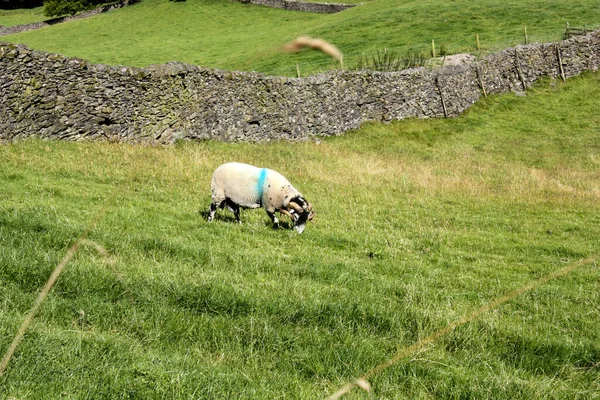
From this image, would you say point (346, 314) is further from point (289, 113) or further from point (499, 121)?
point (499, 121)

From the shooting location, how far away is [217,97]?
18.7 m

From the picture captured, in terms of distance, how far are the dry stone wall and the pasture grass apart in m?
1.96

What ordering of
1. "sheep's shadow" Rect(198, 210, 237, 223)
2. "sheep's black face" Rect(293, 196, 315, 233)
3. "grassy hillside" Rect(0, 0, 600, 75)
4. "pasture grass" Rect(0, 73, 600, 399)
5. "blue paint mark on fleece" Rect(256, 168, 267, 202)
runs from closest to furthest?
"pasture grass" Rect(0, 73, 600, 399)
"sheep's black face" Rect(293, 196, 315, 233)
"blue paint mark on fleece" Rect(256, 168, 267, 202)
"sheep's shadow" Rect(198, 210, 237, 223)
"grassy hillside" Rect(0, 0, 600, 75)

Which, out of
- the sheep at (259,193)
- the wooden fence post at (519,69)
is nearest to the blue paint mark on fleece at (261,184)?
the sheep at (259,193)

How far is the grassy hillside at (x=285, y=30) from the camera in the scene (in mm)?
34062

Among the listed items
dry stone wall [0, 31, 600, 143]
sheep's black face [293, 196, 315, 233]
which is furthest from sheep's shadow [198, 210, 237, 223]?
dry stone wall [0, 31, 600, 143]

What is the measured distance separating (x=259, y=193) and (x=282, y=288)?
373 cm

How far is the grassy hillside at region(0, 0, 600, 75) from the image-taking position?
34.1 metres

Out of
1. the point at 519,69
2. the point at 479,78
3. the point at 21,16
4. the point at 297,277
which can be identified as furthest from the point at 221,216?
the point at 21,16

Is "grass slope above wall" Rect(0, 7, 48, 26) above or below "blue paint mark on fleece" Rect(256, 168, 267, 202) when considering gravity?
above

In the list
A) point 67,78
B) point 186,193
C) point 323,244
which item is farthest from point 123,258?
point 67,78

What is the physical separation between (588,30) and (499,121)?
12.0m

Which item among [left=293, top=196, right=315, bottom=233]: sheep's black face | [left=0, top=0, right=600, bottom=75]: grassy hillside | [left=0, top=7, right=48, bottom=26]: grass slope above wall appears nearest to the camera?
[left=293, top=196, right=315, bottom=233]: sheep's black face

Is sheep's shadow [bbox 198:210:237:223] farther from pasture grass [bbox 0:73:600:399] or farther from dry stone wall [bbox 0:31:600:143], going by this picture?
dry stone wall [bbox 0:31:600:143]
